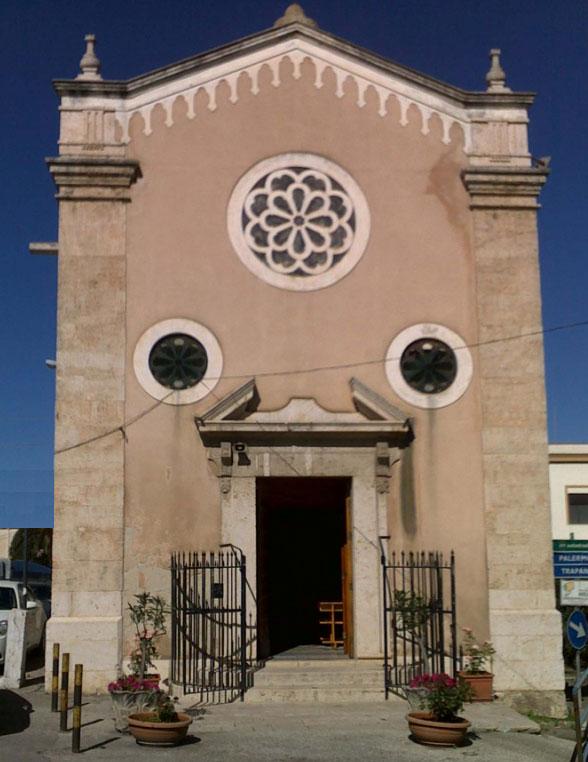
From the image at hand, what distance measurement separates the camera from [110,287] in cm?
1661

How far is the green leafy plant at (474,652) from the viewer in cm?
1558

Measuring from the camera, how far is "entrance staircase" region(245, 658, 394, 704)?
14836 mm

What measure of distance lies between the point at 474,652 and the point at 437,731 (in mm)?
3459

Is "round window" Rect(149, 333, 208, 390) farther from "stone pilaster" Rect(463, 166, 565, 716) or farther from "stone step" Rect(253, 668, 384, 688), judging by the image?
"stone step" Rect(253, 668, 384, 688)

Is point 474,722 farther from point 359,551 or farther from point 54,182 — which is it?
point 54,182

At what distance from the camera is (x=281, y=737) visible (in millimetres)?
12797

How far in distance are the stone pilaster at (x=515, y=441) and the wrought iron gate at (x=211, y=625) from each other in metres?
3.75

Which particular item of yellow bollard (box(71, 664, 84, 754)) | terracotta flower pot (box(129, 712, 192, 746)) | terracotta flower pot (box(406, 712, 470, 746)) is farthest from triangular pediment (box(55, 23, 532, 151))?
terracotta flower pot (box(406, 712, 470, 746))

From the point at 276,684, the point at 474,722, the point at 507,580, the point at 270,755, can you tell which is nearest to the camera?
the point at 270,755

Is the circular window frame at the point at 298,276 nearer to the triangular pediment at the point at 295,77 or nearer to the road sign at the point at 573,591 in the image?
the triangular pediment at the point at 295,77

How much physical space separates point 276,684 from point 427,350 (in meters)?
5.50

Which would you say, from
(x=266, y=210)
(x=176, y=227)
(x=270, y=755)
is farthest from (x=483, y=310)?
(x=270, y=755)

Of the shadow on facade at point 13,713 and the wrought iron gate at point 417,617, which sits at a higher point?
the wrought iron gate at point 417,617

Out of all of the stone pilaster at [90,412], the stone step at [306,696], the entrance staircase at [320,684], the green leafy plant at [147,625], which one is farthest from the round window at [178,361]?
the stone step at [306,696]
